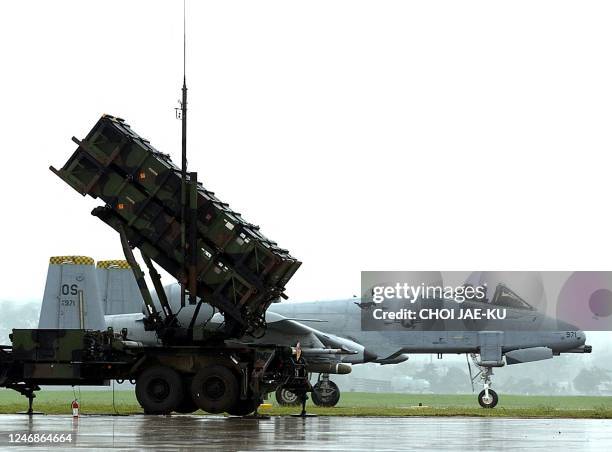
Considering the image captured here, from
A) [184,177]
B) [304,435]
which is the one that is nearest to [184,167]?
[184,177]

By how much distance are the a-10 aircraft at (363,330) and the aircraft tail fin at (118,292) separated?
11.9ft

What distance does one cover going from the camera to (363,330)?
3578 cm

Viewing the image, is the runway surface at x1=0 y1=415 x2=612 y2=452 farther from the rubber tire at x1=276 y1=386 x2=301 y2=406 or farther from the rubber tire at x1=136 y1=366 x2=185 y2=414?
the rubber tire at x1=276 y1=386 x2=301 y2=406

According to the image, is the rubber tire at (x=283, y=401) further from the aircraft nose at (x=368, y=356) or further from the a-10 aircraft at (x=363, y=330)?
the aircraft nose at (x=368, y=356)

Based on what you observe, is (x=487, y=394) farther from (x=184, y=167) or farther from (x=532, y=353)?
(x=184, y=167)

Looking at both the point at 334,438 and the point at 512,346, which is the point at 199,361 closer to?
the point at 334,438

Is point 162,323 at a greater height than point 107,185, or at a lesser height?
lesser

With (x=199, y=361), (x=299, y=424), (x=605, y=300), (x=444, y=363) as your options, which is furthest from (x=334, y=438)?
(x=444, y=363)

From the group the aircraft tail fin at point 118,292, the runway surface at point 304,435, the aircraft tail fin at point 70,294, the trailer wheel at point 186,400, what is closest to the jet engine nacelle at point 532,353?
the aircraft tail fin at point 118,292

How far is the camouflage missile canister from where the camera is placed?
2327cm

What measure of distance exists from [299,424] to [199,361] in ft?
12.2

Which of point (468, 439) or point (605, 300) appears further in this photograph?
point (605, 300)

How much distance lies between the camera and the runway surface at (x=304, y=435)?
14.0 meters

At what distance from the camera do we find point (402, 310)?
3538 cm
